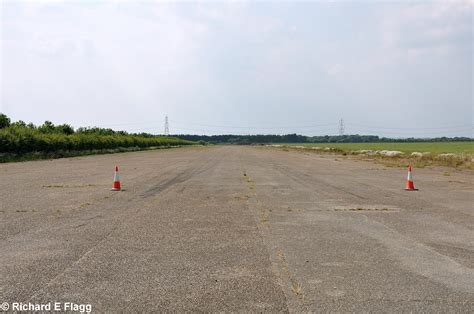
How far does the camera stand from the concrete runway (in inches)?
182

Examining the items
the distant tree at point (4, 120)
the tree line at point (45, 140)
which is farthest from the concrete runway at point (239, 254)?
the distant tree at point (4, 120)

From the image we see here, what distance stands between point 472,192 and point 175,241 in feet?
41.0

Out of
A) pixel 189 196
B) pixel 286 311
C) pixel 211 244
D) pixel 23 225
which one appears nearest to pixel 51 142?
pixel 189 196

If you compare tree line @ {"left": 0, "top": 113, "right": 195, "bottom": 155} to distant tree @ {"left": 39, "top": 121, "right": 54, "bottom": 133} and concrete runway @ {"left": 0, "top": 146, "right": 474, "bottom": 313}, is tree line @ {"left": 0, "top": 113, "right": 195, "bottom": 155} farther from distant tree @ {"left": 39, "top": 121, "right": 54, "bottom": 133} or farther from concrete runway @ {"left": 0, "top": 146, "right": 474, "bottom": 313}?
concrete runway @ {"left": 0, "top": 146, "right": 474, "bottom": 313}

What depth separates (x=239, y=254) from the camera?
6.44 metres

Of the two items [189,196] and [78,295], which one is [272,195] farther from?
[78,295]

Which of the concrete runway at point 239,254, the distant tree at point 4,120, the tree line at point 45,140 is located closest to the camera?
the concrete runway at point 239,254

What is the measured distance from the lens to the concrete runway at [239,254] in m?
4.62

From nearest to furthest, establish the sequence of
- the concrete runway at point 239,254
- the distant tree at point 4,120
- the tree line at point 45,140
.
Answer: the concrete runway at point 239,254 < the tree line at point 45,140 < the distant tree at point 4,120

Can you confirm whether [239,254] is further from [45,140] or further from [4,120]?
[4,120]

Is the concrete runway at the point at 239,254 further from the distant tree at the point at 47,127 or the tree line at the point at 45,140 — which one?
the distant tree at the point at 47,127

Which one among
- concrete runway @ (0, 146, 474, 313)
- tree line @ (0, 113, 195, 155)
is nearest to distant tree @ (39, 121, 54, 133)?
tree line @ (0, 113, 195, 155)

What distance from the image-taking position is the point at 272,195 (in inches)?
553

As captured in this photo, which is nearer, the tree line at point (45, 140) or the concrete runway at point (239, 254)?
Answer: the concrete runway at point (239, 254)
